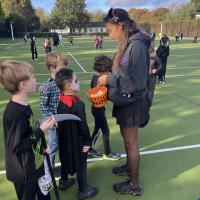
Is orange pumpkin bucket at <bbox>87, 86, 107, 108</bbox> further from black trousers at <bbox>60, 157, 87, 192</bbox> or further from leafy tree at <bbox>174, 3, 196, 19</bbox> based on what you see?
leafy tree at <bbox>174, 3, 196, 19</bbox>

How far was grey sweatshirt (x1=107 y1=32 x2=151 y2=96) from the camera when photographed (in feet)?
11.1

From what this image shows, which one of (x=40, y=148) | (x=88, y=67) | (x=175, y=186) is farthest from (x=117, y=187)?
(x=88, y=67)

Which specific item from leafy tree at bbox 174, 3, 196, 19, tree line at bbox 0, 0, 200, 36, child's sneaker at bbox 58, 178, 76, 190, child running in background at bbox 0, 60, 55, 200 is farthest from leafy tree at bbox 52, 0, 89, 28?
child running in background at bbox 0, 60, 55, 200

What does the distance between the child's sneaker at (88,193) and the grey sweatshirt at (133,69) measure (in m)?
1.43

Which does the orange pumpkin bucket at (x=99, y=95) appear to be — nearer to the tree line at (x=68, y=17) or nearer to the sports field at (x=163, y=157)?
the sports field at (x=163, y=157)

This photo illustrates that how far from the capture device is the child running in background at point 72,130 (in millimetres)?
3625

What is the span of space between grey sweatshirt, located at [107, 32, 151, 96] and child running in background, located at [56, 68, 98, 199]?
1.56ft

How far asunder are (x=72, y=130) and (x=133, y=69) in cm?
101

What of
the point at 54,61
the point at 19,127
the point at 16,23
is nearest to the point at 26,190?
the point at 19,127

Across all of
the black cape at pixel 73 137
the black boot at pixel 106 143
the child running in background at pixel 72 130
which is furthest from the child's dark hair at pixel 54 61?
the black boot at pixel 106 143

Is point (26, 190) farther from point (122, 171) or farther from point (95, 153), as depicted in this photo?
point (95, 153)

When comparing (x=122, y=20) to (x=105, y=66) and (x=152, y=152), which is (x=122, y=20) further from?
(x=152, y=152)

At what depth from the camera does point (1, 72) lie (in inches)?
109

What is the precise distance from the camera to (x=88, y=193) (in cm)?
398
